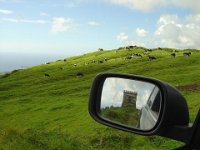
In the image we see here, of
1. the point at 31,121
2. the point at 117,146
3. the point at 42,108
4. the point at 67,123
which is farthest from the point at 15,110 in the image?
the point at 117,146

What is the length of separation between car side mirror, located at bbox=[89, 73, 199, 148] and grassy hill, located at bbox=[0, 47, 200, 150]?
13369 mm

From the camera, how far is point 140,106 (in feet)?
12.4

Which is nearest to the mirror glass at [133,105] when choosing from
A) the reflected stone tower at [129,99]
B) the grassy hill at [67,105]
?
the reflected stone tower at [129,99]

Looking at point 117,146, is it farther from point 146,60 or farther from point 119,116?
point 146,60

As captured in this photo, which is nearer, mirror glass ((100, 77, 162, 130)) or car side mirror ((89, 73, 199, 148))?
car side mirror ((89, 73, 199, 148))

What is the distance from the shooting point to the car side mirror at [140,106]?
126 inches

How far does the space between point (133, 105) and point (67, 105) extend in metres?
46.8

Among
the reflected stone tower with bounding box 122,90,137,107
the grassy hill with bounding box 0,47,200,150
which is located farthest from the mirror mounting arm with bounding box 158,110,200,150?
the grassy hill with bounding box 0,47,200,150

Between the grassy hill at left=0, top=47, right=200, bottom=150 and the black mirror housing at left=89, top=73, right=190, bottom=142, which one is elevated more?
the black mirror housing at left=89, top=73, right=190, bottom=142

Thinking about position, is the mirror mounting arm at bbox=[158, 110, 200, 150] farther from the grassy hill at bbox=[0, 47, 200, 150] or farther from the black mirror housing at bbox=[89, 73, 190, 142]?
the grassy hill at bbox=[0, 47, 200, 150]

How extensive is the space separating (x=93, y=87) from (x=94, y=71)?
94677 mm

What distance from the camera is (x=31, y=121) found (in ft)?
145

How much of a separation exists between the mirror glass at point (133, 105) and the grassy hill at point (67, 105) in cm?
1349

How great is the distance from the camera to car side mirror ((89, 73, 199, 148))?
3.21 meters
